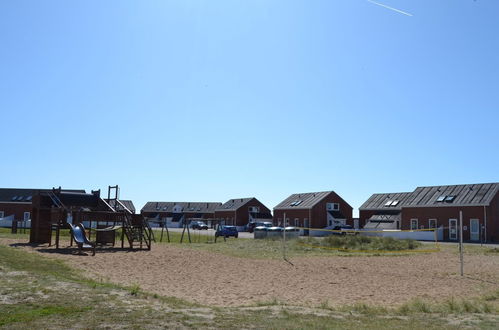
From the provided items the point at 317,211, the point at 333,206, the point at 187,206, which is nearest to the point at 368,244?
the point at 317,211

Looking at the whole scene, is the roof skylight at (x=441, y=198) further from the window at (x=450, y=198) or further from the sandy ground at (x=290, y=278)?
the sandy ground at (x=290, y=278)

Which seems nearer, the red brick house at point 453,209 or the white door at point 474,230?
the red brick house at point 453,209

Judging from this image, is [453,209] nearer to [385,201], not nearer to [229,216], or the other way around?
[385,201]

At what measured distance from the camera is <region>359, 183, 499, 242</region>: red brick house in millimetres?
46031

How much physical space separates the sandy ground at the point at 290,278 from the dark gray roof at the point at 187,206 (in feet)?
258

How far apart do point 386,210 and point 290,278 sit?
1824 inches

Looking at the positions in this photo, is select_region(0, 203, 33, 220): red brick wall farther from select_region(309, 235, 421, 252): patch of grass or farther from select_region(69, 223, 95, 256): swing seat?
select_region(309, 235, 421, 252): patch of grass

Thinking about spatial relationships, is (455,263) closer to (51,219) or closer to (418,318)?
(418,318)

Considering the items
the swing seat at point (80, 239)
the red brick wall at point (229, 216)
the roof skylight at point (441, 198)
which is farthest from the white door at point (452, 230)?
the red brick wall at point (229, 216)

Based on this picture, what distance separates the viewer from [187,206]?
104 metres

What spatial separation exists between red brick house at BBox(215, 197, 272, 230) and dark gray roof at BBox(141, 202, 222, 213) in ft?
47.8

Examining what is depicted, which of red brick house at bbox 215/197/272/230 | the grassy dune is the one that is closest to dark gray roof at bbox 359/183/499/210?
red brick house at bbox 215/197/272/230

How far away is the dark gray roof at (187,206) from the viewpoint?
102m

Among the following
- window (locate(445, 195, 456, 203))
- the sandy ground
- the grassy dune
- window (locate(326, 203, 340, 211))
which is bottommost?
the sandy ground
